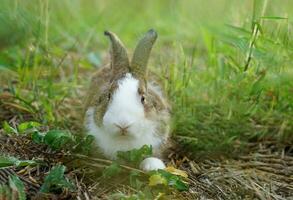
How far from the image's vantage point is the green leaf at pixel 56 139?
146 inches

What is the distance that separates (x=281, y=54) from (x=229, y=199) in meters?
1.00

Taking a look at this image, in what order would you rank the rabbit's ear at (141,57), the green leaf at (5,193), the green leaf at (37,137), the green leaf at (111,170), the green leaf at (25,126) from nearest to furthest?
the green leaf at (5,193)
the green leaf at (111,170)
the green leaf at (37,137)
the green leaf at (25,126)
the rabbit's ear at (141,57)

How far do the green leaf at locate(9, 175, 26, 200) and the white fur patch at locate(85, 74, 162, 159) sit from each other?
629 mm

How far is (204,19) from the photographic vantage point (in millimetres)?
5469

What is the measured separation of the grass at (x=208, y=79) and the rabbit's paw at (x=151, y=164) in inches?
18.5

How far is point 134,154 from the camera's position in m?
3.79

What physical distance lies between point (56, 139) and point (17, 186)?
496 millimetres

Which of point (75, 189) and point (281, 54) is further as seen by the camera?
point (281, 54)

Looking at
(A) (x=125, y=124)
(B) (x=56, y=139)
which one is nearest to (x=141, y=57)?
(A) (x=125, y=124)

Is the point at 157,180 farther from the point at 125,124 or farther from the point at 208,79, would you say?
the point at 208,79

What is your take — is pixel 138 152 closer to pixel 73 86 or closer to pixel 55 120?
pixel 55 120

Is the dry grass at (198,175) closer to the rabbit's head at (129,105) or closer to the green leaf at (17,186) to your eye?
the green leaf at (17,186)

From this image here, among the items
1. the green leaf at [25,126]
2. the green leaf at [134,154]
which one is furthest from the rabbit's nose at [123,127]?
the green leaf at [25,126]

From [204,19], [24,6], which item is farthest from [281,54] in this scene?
[24,6]
